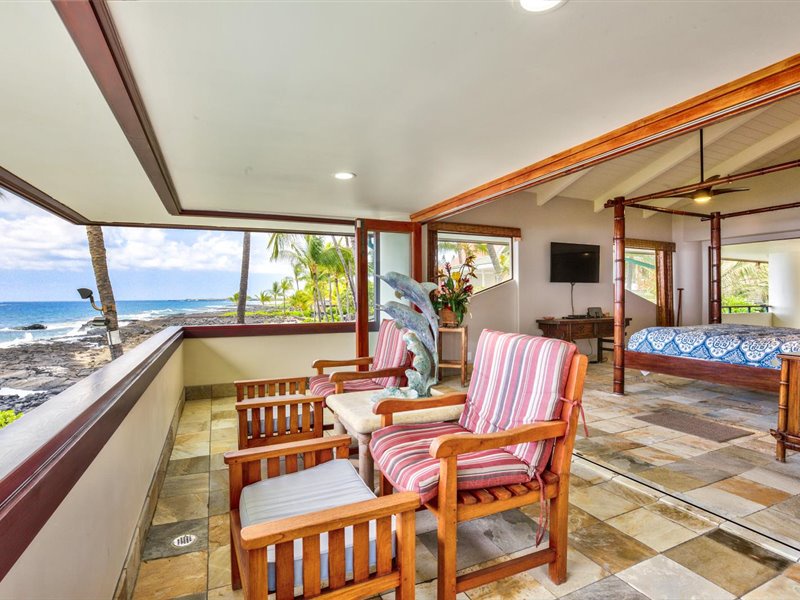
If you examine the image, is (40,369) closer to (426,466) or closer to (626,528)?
(426,466)

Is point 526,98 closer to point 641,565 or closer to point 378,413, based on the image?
point 378,413

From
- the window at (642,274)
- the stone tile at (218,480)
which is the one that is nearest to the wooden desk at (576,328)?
the window at (642,274)

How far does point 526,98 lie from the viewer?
85.0 inches

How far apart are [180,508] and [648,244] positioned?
7937mm

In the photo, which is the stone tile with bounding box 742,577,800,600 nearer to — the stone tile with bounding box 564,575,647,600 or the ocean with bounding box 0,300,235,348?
the stone tile with bounding box 564,575,647,600

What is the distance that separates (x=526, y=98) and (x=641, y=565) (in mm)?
2243

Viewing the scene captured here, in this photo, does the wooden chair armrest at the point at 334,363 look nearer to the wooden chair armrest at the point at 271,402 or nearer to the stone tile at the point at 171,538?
the wooden chair armrest at the point at 271,402

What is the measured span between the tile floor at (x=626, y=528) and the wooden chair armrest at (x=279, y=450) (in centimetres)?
56

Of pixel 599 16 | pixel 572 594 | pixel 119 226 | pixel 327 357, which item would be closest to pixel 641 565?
pixel 572 594

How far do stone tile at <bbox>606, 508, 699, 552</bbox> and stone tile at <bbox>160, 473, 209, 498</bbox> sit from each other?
2346 mm

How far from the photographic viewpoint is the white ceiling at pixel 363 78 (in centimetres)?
150

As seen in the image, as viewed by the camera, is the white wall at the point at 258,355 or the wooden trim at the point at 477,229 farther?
the wooden trim at the point at 477,229

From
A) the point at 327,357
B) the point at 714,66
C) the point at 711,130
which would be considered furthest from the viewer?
the point at 327,357

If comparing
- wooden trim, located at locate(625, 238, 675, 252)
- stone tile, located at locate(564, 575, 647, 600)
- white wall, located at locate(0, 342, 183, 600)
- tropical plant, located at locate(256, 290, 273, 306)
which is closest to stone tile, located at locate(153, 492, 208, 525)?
white wall, located at locate(0, 342, 183, 600)
